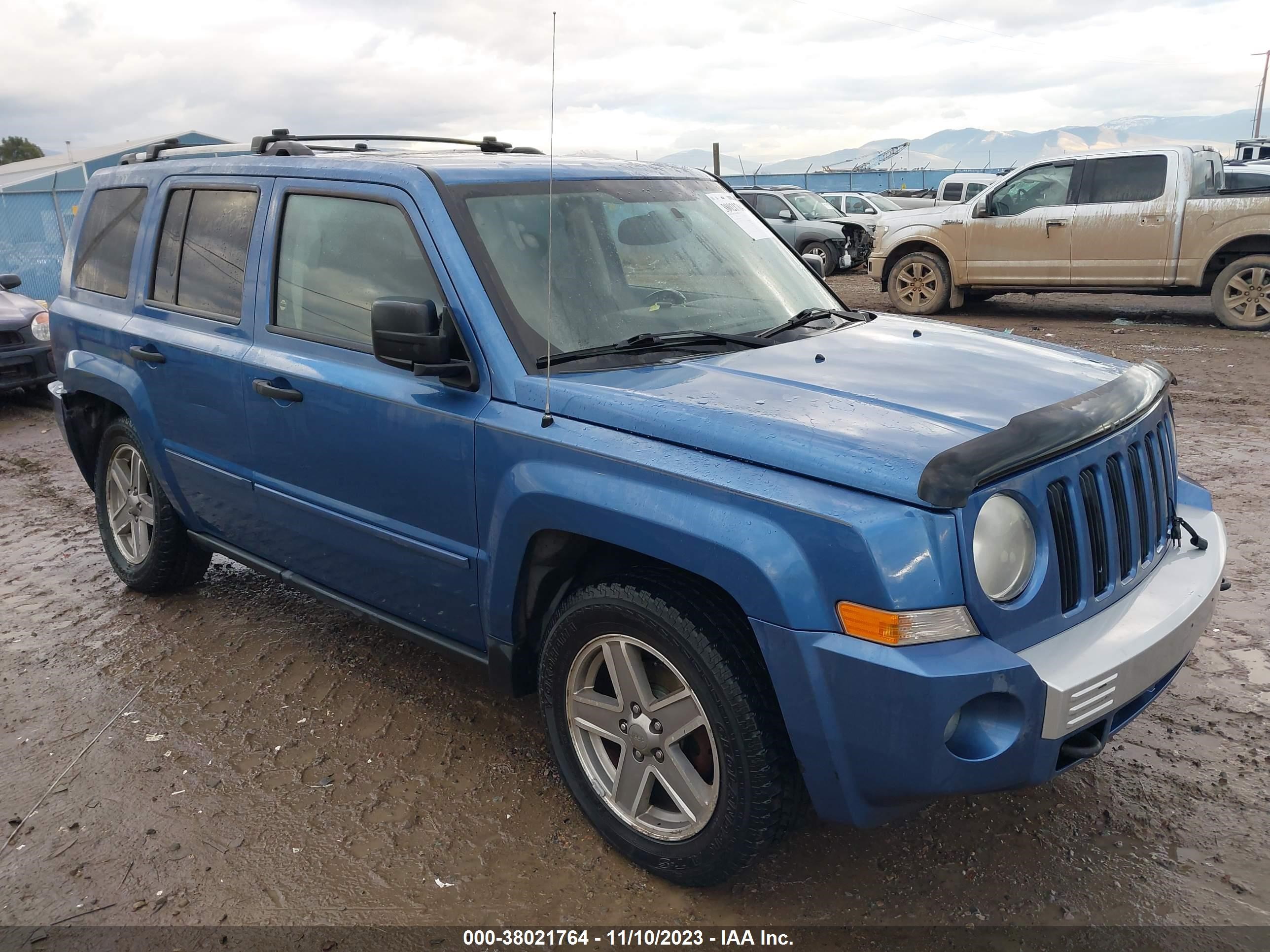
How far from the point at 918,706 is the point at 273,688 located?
279 centimetres

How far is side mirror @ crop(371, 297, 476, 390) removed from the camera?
284cm

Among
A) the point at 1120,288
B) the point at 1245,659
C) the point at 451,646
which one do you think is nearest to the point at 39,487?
the point at 451,646

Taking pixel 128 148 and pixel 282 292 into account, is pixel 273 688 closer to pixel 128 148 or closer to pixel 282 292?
pixel 282 292

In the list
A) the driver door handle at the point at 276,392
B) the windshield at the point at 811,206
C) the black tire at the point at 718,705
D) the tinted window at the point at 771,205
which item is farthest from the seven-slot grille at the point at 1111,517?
the windshield at the point at 811,206

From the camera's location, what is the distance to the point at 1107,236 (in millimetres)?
11781

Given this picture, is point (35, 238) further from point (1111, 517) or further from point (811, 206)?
point (1111, 517)

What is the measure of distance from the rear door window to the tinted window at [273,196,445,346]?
269 millimetres

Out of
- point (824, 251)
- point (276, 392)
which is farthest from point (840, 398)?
point (824, 251)

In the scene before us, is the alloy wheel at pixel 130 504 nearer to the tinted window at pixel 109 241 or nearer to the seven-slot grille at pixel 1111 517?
the tinted window at pixel 109 241

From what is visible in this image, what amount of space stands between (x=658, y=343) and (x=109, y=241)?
9.91 feet

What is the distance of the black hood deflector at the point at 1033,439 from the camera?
219 cm

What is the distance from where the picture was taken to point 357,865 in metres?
2.94

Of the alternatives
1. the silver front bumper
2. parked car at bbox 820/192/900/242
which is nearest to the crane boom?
parked car at bbox 820/192/900/242

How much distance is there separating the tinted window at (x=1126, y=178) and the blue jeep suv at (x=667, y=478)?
9.06 m
